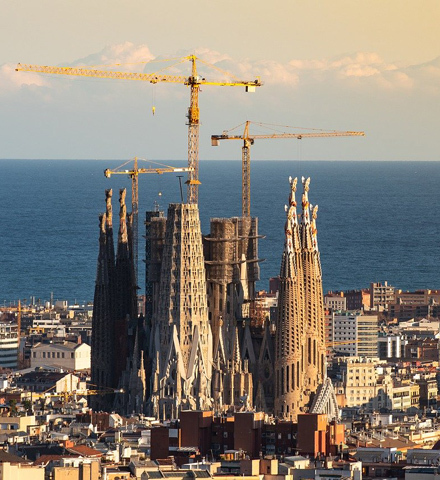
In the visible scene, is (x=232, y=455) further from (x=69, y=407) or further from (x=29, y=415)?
(x=69, y=407)

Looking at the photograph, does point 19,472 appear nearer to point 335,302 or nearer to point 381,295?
point 335,302

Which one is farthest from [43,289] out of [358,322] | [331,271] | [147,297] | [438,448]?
[438,448]

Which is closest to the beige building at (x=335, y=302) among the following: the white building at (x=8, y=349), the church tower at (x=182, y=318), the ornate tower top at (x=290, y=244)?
the white building at (x=8, y=349)

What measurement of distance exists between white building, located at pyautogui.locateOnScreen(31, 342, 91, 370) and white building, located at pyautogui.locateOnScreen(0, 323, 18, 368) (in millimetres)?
1588

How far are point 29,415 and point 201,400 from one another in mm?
8497

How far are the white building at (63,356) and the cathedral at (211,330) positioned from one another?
18751 millimetres

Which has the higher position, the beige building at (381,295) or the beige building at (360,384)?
the beige building at (381,295)

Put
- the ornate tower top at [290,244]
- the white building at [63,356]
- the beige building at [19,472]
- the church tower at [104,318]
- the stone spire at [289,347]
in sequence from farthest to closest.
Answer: the white building at [63,356], the church tower at [104,318], the ornate tower top at [290,244], the stone spire at [289,347], the beige building at [19,472]

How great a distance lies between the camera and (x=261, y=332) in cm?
9362

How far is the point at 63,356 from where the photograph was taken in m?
116

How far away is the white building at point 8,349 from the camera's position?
119625 mm

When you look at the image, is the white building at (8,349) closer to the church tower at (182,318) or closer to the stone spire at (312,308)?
the stone spire at (312,308)

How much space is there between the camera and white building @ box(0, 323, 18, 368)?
11962cm

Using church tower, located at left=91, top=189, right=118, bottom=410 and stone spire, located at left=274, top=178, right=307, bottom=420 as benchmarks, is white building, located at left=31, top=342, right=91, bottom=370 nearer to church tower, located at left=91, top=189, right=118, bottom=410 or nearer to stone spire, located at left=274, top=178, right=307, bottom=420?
church tower, located at left=91, top=189, right=118, bottom=410
